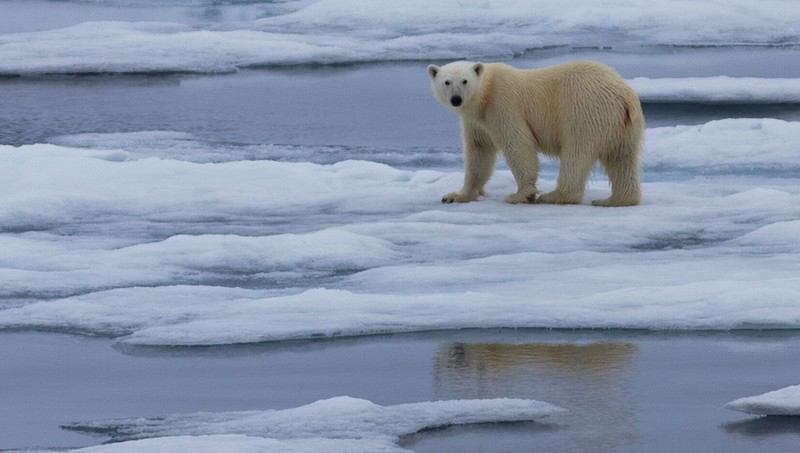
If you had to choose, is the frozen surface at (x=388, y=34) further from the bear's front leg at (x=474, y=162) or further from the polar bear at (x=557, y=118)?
the polar bear at (x=557, y=118)

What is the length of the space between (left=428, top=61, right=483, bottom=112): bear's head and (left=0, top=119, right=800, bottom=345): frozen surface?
554mm

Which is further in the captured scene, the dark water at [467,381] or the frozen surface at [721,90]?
the frozen surface at [721,90]

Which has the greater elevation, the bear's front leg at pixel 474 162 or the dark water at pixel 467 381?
the bear's front leg at pixel 474 162

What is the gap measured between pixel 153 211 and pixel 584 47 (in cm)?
1018

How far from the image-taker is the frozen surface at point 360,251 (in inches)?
181

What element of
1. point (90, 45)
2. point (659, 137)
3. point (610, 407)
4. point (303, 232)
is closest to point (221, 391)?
point (610, 407)

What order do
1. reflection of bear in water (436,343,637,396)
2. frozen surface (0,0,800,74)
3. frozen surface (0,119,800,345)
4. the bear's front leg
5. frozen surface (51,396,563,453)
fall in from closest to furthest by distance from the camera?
A: frozen surface (51,396,563,453) < reflection of bear in water (436,343,637,396) < frozen surface (0,119,800,345) < the bear's front leg < frozen surface (0,0,800,74)

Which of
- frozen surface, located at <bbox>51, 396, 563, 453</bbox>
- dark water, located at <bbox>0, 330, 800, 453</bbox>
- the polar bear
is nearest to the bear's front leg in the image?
the polar bear

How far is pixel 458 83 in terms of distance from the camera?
6.82 metres

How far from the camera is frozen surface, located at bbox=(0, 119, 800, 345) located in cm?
459

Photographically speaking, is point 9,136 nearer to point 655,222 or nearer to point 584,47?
point 655,222

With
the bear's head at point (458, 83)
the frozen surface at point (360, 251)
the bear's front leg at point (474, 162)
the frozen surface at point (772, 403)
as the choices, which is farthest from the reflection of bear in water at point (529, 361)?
the bear's front leg at point (474, 162)

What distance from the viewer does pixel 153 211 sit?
7.08 m

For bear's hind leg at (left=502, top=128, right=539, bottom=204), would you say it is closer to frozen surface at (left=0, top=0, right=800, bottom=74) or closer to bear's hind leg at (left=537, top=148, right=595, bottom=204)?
bear's hind leg at (left=537, top=148, right=595, bottom=204)
